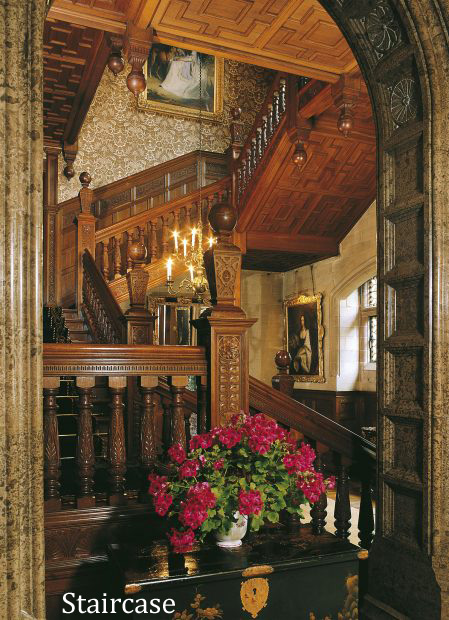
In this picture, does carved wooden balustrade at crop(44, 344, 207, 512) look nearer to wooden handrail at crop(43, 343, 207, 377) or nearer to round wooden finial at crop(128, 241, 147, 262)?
wooden handrail at crop(43, 343, 207, 377)

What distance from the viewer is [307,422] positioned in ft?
10.8

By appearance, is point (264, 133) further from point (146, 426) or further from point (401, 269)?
point (146, 426)

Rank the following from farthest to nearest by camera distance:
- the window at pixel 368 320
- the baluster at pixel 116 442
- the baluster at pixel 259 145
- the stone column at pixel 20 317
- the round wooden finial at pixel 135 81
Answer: the window at pixel 368 320, the baluster at pixel 259 145, the round wooden finial at pixel 135 81, the baluster at pixel 116 442, the stone column at pixel 20 317

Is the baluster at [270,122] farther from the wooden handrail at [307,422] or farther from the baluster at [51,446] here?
the baluster at [51,446]

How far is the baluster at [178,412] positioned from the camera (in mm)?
2947

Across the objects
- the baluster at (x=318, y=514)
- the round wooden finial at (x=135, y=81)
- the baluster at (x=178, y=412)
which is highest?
the round wooden finial at (x=135, y=81)

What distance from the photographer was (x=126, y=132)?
10.0m

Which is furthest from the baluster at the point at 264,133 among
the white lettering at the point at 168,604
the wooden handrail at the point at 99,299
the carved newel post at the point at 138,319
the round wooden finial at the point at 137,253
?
the white lettering at the point at 168,604

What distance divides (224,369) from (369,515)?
1.25 metres

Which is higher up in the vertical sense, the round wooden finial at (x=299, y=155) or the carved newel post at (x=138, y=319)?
the round wooden finial at (x=299, y=155)

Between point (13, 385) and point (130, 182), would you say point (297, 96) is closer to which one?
point (130, 182)

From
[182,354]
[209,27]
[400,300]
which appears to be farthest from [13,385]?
[209,27]

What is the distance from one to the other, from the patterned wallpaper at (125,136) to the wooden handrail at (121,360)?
7.22m

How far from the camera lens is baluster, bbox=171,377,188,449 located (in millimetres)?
2947
